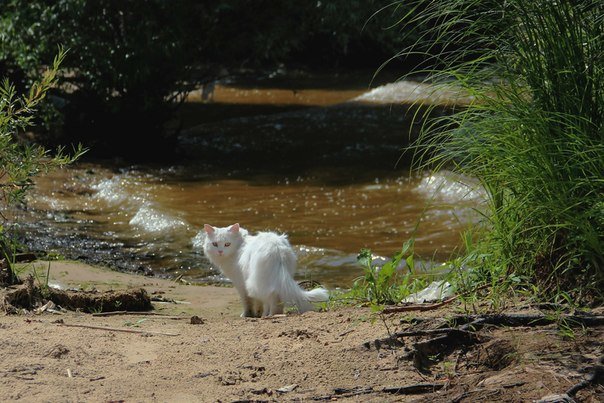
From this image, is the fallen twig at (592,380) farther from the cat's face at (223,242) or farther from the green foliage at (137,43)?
the green foliage at (137,43)

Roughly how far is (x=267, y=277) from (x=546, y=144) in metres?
2.27

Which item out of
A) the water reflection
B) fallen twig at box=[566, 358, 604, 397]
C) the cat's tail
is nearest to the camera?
fallen twig at box=[566, 358, 604, 397]

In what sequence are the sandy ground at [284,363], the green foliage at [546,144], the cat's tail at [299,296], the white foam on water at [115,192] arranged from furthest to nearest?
the white foam on water at [115,192]
the cat's tail at [299,296]
the green foliage at [546,144]
the sandy ground at [284,363]

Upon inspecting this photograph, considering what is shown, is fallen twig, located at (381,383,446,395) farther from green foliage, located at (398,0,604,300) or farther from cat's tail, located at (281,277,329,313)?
cat's tail, located at (281,277,329,313)

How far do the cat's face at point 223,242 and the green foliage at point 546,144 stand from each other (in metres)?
2.25

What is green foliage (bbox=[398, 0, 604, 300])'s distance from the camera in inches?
160

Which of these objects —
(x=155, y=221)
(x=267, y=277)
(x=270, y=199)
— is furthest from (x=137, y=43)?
(x=267, y=277)

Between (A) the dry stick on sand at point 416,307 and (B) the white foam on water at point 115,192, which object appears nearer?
(A) the dry stick on sand at point 416,307

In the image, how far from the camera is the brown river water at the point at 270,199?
337 inches

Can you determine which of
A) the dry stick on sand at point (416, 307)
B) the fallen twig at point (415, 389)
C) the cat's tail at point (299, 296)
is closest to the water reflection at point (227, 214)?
the cat's tail at point (299, 296)

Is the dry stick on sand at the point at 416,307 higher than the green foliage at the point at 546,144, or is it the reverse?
the green foliage at the point at 546,144

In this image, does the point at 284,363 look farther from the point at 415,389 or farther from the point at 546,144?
the point at 546,144

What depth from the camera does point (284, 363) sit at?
3.95m

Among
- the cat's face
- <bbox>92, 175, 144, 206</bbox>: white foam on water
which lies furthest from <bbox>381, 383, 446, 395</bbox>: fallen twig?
<bbox>92, 175, 144, 206</bbox>: white foam on water
